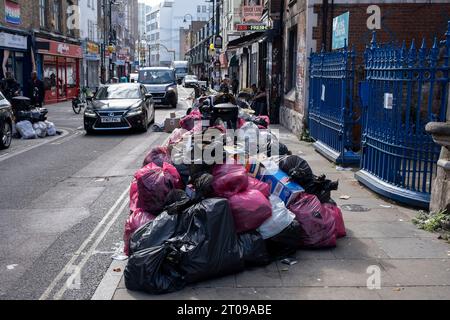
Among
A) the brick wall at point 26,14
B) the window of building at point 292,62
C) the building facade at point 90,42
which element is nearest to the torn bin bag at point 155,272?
the window of building at point 292,62

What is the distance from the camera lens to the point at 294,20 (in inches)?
Answer: 653

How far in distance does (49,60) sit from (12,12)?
5.84m

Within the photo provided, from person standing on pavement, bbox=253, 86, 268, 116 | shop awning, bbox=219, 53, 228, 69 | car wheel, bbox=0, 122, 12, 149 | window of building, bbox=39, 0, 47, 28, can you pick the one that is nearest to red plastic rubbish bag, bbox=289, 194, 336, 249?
car wheel, bbox=0, 122, 12, 149

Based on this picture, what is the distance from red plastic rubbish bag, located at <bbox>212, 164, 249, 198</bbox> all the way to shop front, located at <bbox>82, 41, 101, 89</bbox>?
122 feet

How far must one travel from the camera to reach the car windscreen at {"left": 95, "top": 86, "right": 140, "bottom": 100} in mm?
17000

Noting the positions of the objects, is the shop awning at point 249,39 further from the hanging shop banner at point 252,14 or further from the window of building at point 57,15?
the window of building at point 57,15

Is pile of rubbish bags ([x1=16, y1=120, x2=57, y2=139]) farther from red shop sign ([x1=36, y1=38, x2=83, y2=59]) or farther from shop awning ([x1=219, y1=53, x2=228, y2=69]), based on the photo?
shop awning ([x1=219, y1=53, x2=228, y2=69])

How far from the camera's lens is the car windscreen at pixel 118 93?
17000 millimetres

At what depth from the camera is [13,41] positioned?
81.1 feet

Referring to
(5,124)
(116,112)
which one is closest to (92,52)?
(116,112)

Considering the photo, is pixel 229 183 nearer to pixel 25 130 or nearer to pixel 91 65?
pixel 25 130

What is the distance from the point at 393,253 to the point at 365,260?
40 centimetres
